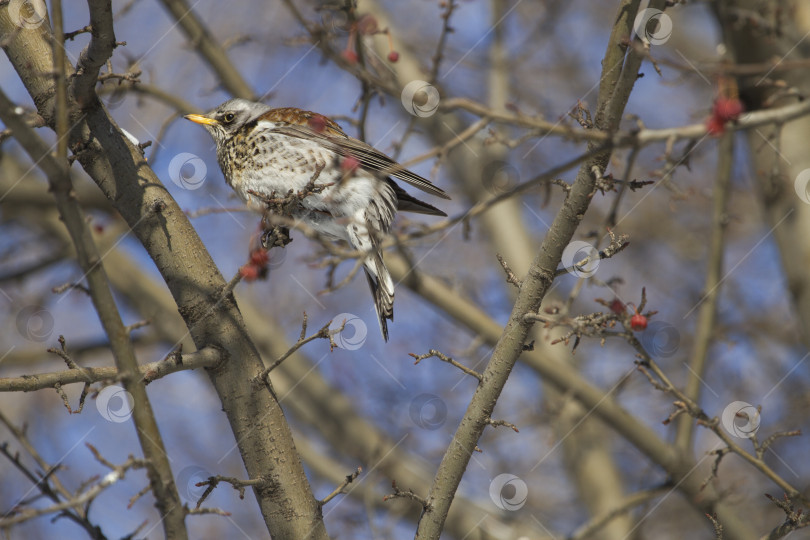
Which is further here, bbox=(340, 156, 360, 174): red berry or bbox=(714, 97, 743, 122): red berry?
bbox=(340, 156, 360, 174): red berry

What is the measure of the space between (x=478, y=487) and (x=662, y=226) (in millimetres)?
3903

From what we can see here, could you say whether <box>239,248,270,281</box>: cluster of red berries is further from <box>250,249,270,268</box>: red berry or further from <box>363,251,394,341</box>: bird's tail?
<box>363,251,394,341</box>: bird's tail

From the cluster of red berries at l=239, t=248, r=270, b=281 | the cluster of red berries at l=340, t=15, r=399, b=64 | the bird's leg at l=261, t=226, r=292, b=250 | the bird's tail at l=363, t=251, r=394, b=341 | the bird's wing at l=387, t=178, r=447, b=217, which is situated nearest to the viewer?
the cluster of red berries at l=239, t=248, r=270, b=281

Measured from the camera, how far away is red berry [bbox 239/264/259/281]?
8.77 ft

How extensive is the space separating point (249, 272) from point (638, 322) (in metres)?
1.48

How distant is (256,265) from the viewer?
9.49ft

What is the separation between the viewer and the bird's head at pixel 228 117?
14.3 feet

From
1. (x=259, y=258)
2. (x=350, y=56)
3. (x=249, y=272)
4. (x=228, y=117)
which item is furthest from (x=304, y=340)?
(x=228, y=117)

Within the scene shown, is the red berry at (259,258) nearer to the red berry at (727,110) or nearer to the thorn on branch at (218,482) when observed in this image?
the thorn on branch at (218,482)

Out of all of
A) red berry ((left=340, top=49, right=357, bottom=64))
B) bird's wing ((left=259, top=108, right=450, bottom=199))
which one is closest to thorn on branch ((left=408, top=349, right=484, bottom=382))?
bird's wing ((left=259, top=108, right=450, bottom=199))

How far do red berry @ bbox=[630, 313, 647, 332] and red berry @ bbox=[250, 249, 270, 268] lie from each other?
1.44 meters

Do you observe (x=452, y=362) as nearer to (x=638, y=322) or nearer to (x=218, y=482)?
(x=638, y=322)

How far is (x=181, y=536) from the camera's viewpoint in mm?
2137

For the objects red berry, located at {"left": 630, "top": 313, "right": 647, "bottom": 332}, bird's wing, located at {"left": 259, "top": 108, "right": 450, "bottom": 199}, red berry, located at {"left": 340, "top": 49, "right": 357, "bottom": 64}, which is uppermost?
red berry, located at {"left": 340, "top": 49, "right": 357, "bottom": 64}
